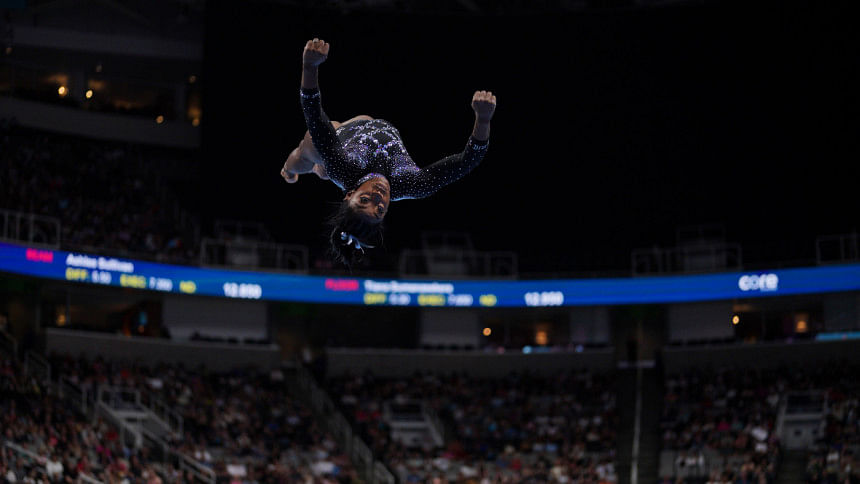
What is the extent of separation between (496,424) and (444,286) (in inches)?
171

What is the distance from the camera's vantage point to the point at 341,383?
3055cm

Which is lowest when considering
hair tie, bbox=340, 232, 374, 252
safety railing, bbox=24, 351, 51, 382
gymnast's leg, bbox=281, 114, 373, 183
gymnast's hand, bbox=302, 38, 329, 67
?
safety railing, bbox=24, 351, 51, 382

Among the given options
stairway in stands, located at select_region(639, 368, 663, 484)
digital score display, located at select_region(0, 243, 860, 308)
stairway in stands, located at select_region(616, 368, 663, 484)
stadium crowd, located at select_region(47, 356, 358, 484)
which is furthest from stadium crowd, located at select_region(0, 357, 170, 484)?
stairway in stands, located at select_region(639, 368, 663, 484)

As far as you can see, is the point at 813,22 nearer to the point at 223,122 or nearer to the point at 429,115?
the point at 429,115

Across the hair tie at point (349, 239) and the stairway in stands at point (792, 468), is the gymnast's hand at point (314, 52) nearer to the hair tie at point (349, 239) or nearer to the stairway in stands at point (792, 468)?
the hair tie at point (349, 239)

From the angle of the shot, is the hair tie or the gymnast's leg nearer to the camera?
the hair tie

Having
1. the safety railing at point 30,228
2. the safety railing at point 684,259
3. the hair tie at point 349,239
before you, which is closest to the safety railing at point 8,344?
the safety railing at point 30,228

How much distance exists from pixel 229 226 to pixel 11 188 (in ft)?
21.8

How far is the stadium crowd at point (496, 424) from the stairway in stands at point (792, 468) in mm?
3611

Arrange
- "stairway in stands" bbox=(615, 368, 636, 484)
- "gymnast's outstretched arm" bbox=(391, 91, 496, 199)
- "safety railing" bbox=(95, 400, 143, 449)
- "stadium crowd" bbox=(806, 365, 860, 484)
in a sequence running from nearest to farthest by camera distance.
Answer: "gymnast's outstretched arm" bbox=(391, 91, 496, 199) < "stadium crowd" bbox=(806, 365, 860, 484) < "safety railing" bbox=(95, 400, 143, 449) < "stairway in stands" bbox=(615, 368, 636, 484)

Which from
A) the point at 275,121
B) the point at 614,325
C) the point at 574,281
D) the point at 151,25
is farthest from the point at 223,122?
the point at 614,325

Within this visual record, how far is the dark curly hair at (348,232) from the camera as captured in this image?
7.13 meters

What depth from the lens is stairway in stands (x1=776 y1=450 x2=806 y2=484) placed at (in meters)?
24.2

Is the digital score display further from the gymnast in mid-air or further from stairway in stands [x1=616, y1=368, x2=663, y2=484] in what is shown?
the gymnast in mid-air
